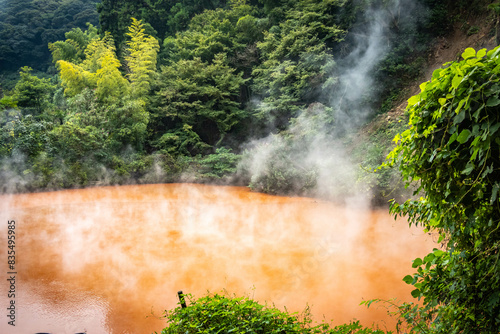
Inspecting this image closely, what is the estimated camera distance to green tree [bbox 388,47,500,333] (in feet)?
3.72

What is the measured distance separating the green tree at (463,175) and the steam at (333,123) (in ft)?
23.0

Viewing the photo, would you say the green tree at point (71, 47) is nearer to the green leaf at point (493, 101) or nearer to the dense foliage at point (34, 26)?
the dense foliage at point (34, 26)

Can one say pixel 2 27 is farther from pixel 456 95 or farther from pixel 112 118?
pixel 456 95

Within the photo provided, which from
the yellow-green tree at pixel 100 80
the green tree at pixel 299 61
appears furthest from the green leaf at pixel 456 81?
the yellow-green tree at pixel 100 80

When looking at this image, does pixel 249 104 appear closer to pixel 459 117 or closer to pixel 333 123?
pixel 333 123

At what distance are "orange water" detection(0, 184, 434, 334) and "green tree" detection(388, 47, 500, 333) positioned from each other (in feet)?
7.52

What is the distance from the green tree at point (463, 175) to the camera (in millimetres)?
1134

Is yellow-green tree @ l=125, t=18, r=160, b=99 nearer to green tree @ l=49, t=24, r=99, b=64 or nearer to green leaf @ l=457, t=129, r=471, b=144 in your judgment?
green tree @ l=49, t=24, r=99, b=64

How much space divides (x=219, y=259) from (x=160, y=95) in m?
9.10

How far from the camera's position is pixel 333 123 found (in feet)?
31.1

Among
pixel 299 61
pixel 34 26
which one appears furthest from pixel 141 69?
pixel 34 26

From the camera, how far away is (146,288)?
4344 millimetres

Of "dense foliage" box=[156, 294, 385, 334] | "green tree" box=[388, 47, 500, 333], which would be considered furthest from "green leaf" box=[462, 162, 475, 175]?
"dense foliage" box=[156, 294, 385, 334]

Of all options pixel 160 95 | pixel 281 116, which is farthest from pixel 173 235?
pixel 160 95
